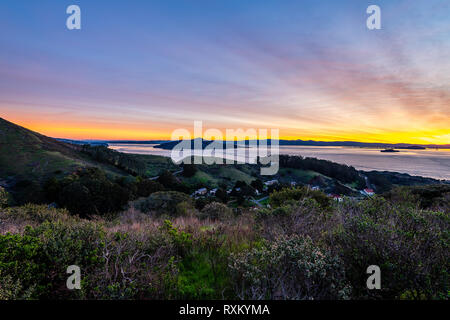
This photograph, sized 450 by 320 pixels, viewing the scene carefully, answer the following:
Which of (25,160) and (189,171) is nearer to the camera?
(25,160)

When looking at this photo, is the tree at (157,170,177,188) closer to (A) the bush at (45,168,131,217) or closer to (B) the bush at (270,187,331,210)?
(A) the bush at (45,168,131,217)

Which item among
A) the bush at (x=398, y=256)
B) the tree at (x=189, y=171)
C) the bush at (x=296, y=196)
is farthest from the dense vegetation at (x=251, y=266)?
the tree at (x=189, y=171)

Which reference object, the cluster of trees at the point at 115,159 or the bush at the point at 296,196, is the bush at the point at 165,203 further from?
the cluster of trees at the point at 115,159

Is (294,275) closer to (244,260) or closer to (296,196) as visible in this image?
(244,260)

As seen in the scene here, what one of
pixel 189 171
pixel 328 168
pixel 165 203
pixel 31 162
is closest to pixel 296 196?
pixel 165 203

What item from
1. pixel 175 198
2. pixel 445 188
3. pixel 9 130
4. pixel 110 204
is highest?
pixel 9 130

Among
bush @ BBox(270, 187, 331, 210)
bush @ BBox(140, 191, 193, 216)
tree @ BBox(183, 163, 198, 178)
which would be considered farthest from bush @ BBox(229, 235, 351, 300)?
tree @ BBox(183, 163, 198, 178)
